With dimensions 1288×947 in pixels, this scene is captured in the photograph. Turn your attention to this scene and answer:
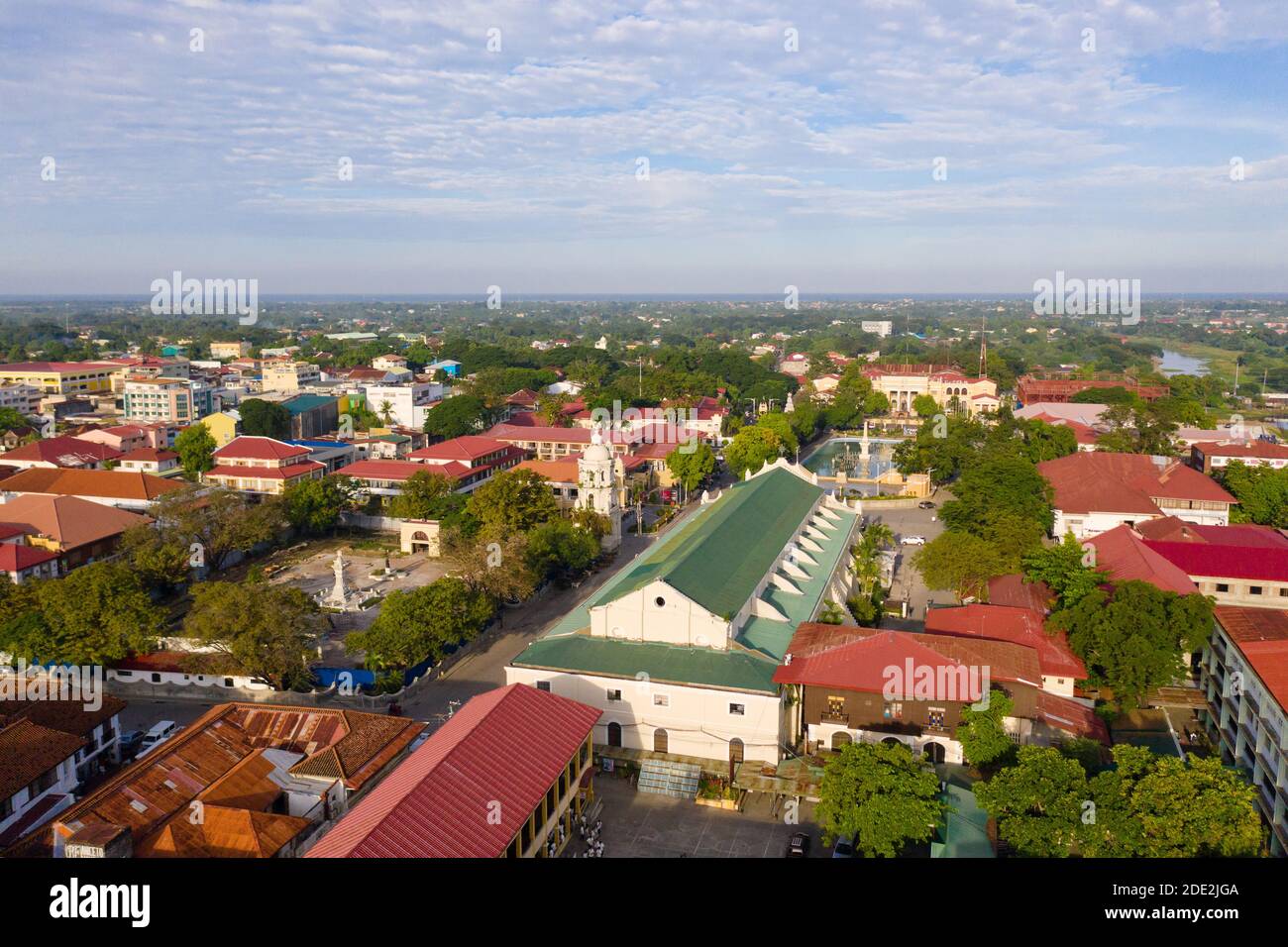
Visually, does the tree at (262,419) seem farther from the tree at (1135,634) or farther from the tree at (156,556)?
the tree at (1135,634)

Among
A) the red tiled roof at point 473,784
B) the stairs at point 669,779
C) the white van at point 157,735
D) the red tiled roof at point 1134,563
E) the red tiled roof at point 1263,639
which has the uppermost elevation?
the red tiled roof at point 1134,563

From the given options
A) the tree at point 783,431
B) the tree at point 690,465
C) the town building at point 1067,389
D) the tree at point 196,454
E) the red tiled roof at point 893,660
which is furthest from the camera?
the town building at point 1067,389

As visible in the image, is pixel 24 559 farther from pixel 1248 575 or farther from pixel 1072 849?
pixel 1248 575

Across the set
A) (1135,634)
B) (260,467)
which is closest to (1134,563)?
(1135,634)

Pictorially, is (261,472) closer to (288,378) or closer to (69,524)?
(69,524)

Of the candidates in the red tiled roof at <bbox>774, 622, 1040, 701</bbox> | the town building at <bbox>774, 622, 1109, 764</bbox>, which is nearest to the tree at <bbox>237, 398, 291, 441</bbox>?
Answer: the red tiled roof at <bbox>774, 622, 1040, 701</bbox>

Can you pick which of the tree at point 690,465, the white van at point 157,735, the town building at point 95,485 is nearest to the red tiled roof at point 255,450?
the town building at point 95,485

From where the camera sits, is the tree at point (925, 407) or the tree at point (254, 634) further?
the tree at point (925, 407)
